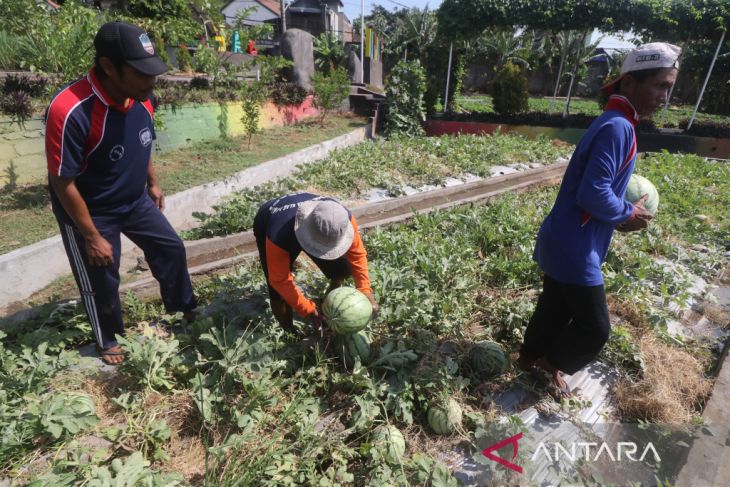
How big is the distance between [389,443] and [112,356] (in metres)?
2.24

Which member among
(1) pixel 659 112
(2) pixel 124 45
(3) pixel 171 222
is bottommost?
(1) pixel 659 112

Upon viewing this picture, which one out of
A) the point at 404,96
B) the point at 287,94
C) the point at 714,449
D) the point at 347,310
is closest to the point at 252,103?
the point at 287,94

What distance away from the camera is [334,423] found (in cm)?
275

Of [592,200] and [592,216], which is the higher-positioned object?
[592,200]

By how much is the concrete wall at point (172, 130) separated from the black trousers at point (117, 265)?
446 cm

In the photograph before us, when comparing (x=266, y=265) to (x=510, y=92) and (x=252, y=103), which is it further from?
(x=510, y=92)

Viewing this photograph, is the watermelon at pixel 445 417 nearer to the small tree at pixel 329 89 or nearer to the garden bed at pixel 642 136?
the garden bed at pixel 642 136

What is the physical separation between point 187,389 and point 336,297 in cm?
123

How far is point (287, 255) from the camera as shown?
296cm

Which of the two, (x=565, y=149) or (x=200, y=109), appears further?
(x=565, y=149)

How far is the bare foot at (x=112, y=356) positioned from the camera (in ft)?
10.6

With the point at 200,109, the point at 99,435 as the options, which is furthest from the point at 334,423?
the point at 200,109

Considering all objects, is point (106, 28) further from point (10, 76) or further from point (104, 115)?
point (10, 76)

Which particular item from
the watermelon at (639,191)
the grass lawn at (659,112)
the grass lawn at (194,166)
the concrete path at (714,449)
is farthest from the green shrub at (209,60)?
the grass lawn at (659,112)
